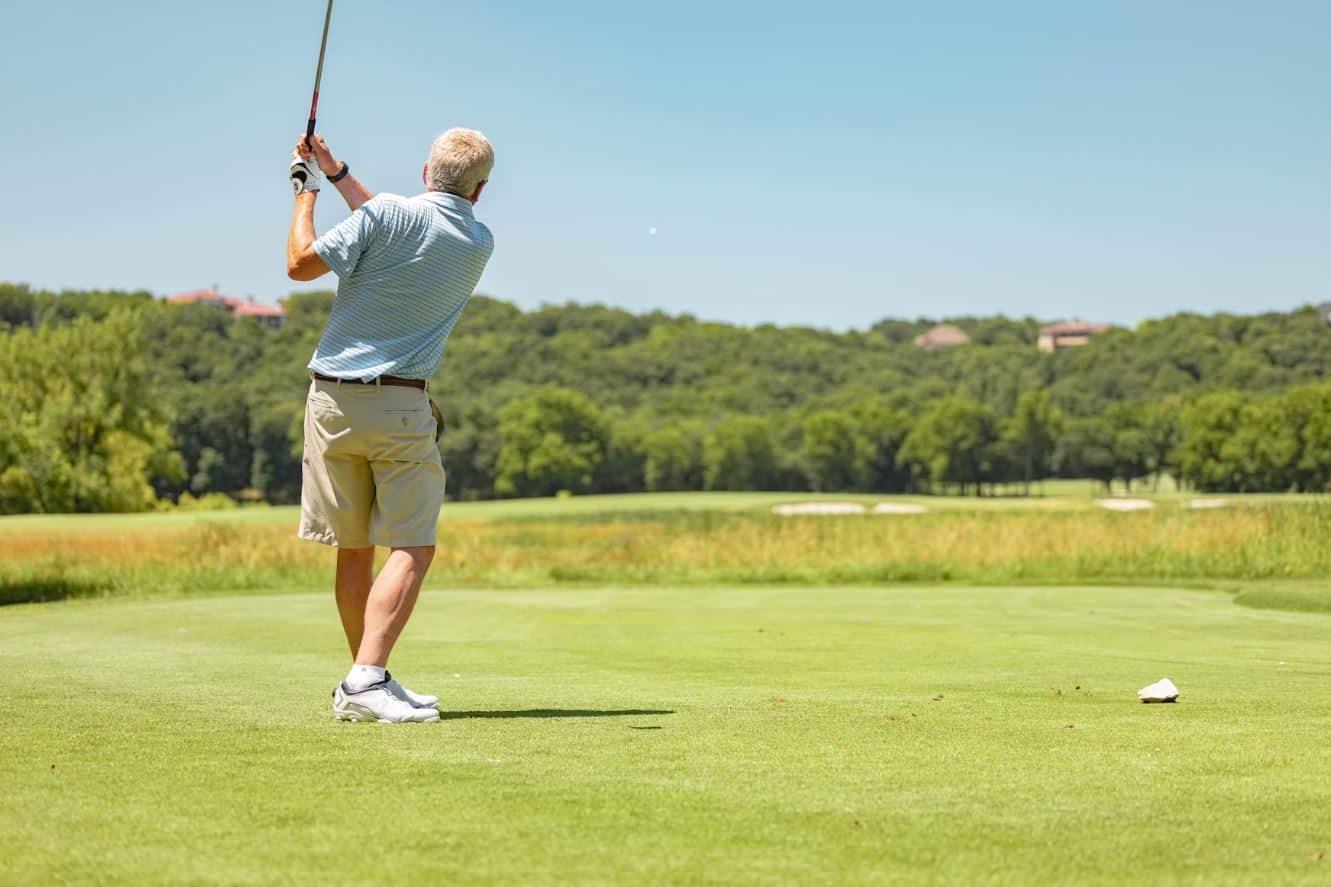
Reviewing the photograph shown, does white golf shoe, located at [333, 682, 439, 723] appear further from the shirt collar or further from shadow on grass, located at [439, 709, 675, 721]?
the shirt collar

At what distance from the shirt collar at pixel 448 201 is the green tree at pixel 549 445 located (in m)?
96.8

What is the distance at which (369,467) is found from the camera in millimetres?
5500

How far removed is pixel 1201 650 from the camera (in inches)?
335

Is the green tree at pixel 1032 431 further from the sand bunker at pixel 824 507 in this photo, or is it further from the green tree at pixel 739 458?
the sand bunker at pixel 824 507

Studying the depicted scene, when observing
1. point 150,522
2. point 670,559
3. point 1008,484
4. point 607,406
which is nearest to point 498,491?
point 607,406

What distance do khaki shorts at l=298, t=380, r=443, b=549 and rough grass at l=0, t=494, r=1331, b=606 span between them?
555 inches

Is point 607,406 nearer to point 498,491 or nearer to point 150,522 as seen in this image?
point 498,491

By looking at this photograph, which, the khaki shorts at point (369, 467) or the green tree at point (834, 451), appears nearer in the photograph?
the khaki shorts at point (369, 467)

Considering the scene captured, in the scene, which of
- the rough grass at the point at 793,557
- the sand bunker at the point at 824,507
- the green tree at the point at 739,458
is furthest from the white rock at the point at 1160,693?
the green tree at the point at 739,458

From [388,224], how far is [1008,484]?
10889 cm

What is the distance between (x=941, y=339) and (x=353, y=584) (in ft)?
472

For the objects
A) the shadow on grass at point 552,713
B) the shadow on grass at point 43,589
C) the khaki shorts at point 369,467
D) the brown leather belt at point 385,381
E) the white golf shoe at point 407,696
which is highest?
the brown leather belt at point 385,381

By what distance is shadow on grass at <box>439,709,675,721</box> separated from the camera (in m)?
5.27

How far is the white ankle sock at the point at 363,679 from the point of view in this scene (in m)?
5.09
